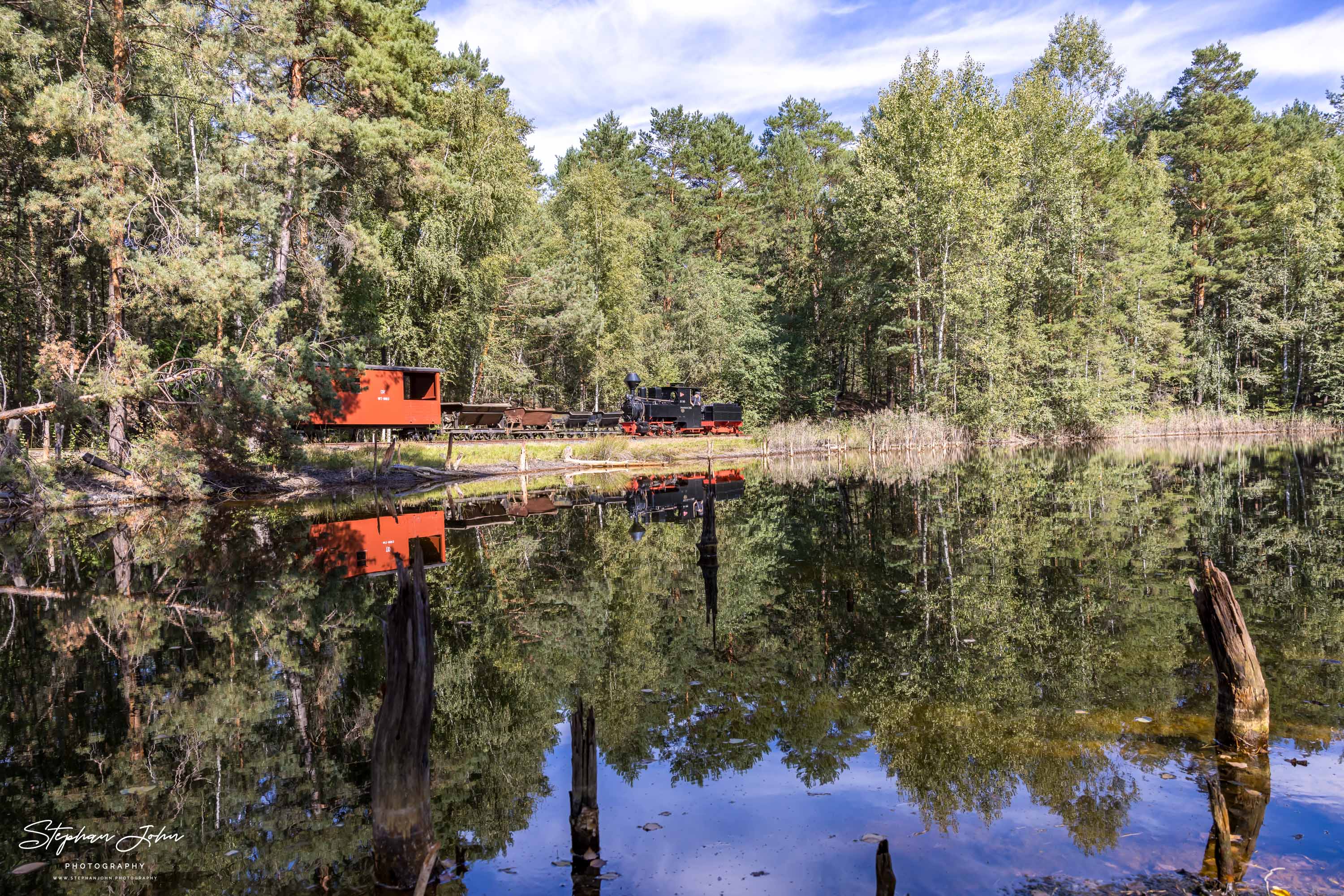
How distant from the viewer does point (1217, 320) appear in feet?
174

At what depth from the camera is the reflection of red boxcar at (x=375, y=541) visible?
42.7 ft

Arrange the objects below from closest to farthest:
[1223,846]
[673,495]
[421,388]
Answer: [1223,846] → [673,495] → [421,388]

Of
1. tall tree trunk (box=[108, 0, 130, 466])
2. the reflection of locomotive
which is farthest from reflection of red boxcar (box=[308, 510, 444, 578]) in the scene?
tall tree trunk (box=[108, 0, 130, 466])

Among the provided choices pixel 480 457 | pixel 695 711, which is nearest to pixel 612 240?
pixel 480 457

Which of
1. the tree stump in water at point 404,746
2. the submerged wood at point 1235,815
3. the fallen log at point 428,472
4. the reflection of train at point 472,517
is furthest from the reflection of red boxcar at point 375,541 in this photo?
the submerged wood at point 1235,815

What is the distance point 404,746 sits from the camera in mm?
4172

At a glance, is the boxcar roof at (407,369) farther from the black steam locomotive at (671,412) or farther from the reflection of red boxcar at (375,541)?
the black steam locomotive at (671,412)

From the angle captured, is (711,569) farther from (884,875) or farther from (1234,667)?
(884,875)

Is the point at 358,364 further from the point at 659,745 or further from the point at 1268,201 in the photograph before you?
the point at 1268,201

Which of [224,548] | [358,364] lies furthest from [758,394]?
[224,548]

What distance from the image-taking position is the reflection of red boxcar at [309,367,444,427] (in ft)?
79.0

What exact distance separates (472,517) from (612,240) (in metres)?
28.3

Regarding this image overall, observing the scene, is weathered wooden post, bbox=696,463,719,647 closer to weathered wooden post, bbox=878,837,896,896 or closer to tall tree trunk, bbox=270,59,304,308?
weathered wooden post, bbox=878,837,896,896

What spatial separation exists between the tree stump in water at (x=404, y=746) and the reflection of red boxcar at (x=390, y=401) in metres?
21.3
